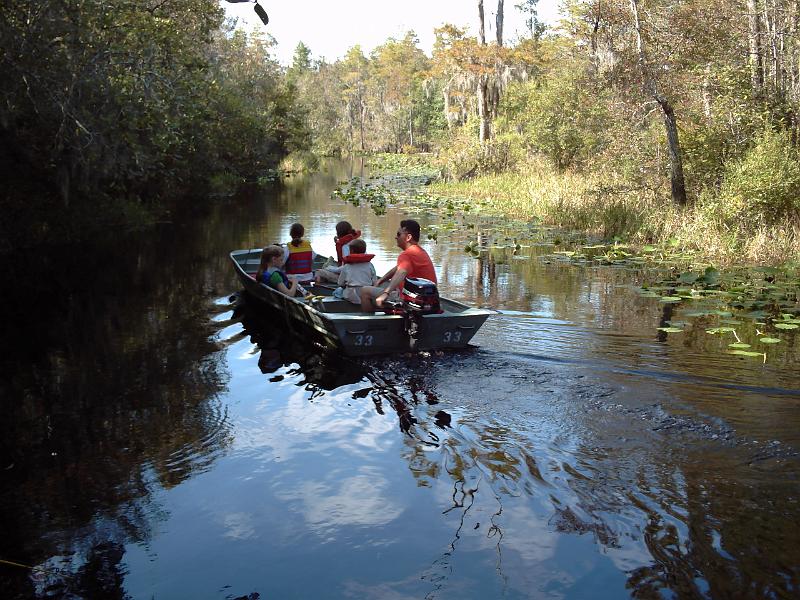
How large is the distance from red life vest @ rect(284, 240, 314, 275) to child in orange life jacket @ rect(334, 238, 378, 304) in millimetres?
1756

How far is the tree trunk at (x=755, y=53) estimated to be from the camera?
57.7 ft

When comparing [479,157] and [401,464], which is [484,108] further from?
[401,464]

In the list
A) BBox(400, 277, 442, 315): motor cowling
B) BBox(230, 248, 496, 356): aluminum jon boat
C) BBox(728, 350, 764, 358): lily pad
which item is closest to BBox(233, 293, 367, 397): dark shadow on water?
BBox(230, 248, 496, 356): aluminum jon boat

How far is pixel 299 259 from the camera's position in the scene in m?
12.6

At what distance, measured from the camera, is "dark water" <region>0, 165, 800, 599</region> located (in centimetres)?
503

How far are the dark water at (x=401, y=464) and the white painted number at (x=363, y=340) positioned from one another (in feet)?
1.04

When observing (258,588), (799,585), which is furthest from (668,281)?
(258,588)

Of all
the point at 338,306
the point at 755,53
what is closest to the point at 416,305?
the point at 338,306

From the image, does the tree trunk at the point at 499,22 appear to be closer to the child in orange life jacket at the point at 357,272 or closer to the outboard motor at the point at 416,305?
the child in orange life jacket at the point at 357,272

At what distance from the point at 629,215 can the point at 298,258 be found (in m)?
10.2

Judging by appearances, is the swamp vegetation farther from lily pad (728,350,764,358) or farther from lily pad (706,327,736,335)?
lily pad (728,350,764,358)

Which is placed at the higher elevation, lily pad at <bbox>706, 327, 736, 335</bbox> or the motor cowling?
the motor cowling

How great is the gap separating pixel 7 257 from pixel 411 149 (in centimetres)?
6248

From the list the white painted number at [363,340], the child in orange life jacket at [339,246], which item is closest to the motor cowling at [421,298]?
the white painted number at [363,340]
